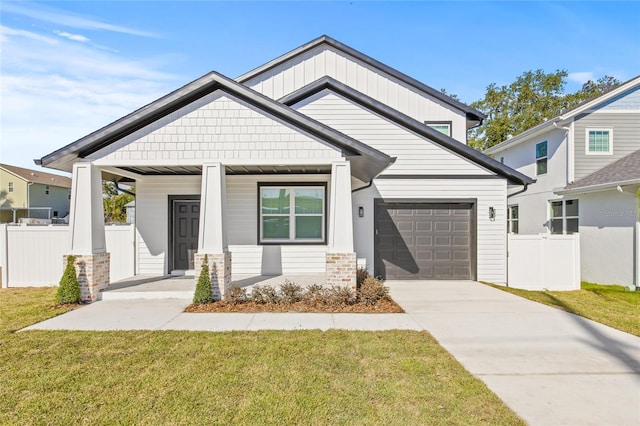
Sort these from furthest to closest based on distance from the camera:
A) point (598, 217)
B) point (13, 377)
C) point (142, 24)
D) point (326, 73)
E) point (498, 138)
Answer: point (498, 138)
point (326, 73)
point (598, 217)
point (142, 24)
point (13, 377)

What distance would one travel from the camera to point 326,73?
12.7 m

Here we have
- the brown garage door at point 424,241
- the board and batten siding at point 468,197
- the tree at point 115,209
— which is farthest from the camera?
the tree at point 115,209

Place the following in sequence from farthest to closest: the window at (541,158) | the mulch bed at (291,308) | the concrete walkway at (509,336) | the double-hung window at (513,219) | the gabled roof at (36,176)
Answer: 1. the gabled roof at (36,176)
2. the double-hung window at (513,219)
3. the window at (541,158)
4. the mulch bed at (291,308)
5. the concrete walkway at (509,336)

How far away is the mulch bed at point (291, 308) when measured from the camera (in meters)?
6.98

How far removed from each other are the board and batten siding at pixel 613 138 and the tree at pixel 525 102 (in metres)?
17.1

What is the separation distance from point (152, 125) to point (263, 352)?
18.3ft

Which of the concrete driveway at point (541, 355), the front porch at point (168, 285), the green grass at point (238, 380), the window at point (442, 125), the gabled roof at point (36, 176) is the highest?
the gabled roof at point (36, 176)

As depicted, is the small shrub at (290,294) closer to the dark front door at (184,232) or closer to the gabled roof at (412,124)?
the dark front door at (184,232)

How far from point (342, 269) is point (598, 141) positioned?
12.6 meters

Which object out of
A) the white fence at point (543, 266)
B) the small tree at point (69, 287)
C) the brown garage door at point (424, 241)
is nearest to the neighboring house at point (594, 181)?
the white fence at point (543, 266)

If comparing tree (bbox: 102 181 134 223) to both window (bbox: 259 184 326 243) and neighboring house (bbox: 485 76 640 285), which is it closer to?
window (bbox: 259 184 326 243)

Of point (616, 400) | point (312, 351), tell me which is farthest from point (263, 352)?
point (616, 400)

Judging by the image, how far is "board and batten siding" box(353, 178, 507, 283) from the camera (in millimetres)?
10281

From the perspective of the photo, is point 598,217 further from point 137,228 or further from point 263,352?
point 137,228
